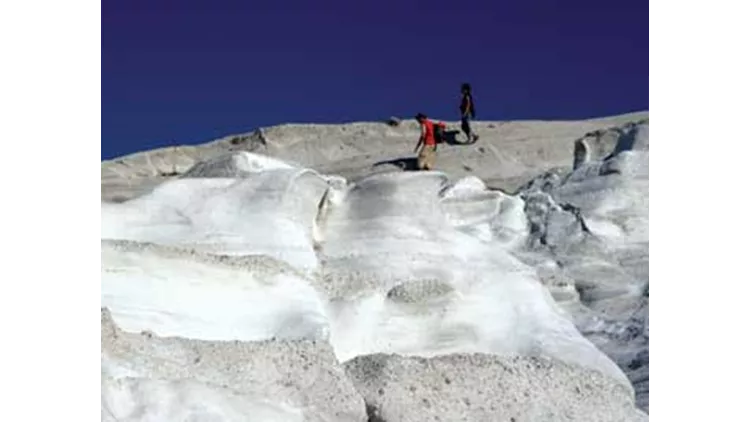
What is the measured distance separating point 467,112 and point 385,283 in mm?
10442

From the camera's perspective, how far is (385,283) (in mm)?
8633

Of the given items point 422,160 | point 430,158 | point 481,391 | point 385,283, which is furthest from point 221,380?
point 430,158

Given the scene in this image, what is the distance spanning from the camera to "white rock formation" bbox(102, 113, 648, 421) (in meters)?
5.89

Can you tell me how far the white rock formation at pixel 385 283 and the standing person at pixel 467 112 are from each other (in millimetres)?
5153

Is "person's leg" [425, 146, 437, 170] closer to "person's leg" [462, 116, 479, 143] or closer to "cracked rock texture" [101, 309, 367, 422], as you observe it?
"person's leg" [462, 116, 479, 143]

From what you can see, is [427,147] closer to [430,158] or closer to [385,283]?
[430,158]

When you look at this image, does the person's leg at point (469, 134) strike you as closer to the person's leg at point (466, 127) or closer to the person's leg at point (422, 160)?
the person's leg at point (466, 127)

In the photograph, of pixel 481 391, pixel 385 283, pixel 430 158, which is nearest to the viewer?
pixel 481 391

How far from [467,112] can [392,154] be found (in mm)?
1150

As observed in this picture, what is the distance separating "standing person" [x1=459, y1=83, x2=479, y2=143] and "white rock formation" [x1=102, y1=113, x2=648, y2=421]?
5.15 m

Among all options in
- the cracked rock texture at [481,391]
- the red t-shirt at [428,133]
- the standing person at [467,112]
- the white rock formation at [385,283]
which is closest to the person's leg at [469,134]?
the standing person at [467,112]

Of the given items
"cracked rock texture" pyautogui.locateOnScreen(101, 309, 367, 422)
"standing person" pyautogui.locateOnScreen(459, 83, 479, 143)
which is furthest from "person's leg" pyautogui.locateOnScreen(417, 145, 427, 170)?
"cracked rock texture" pyautogui.locateOnScreen(101, 309, 367, 422)
